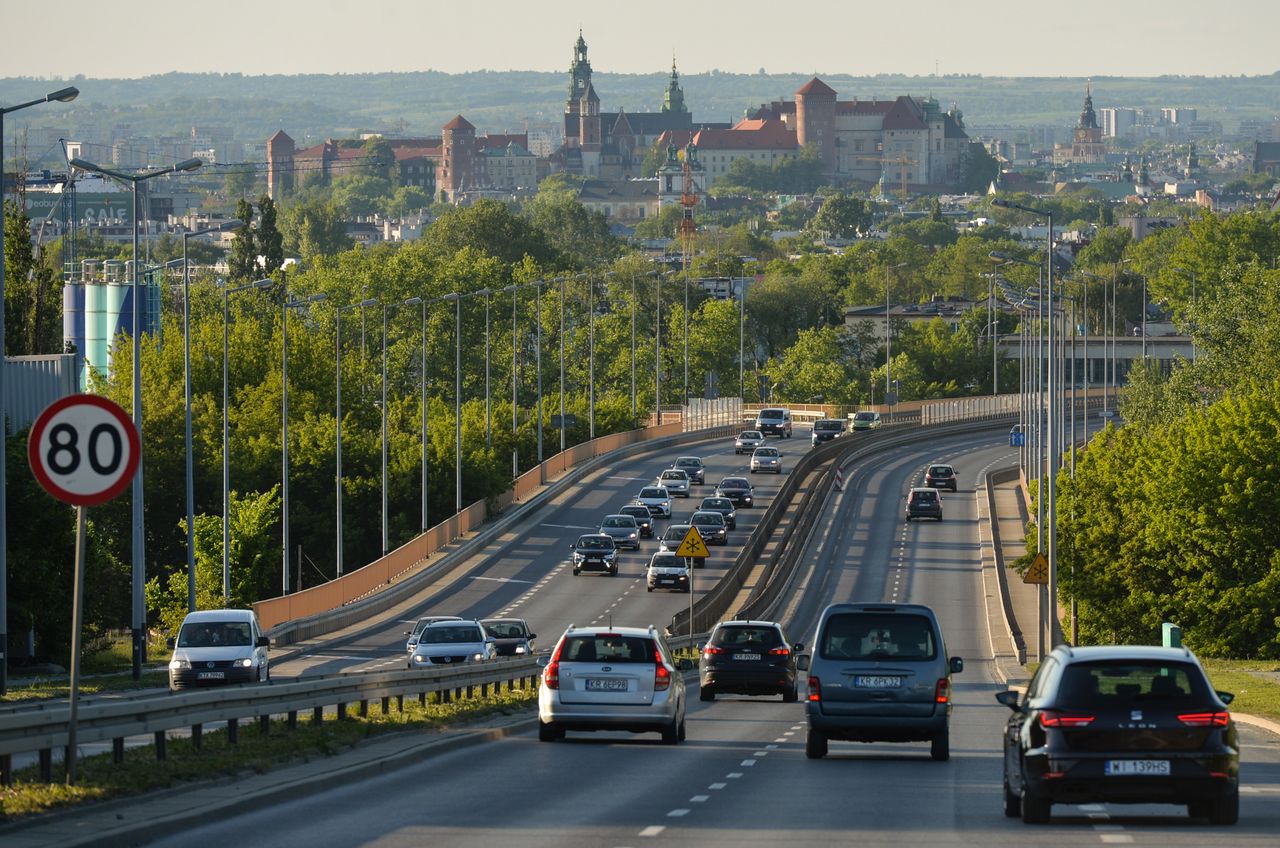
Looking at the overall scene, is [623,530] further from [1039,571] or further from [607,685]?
[607,685]

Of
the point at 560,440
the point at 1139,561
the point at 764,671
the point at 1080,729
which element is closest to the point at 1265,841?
the point at 1080,729

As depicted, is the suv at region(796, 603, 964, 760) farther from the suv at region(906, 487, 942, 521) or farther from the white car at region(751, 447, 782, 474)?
the white car at region(751, 447, 782, 474)

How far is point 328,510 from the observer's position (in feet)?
307

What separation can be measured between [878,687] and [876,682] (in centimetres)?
6

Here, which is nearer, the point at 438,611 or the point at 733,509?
the point at 438,611

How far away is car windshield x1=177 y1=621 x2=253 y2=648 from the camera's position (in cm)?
4091

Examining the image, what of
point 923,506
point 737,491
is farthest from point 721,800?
point 923,506

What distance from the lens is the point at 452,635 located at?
43688mm

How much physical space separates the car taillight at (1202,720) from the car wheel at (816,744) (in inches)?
322

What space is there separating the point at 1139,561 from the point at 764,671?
3038cm

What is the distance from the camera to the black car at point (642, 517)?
91.2m

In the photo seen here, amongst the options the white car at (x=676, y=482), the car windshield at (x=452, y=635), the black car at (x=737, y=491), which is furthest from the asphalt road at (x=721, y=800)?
the white car at (x=676, y=482)

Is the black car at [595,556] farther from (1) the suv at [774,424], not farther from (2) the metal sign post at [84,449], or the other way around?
(2) the metal sign post at [84,449]

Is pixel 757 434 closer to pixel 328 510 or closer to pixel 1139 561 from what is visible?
pixel 328 510
